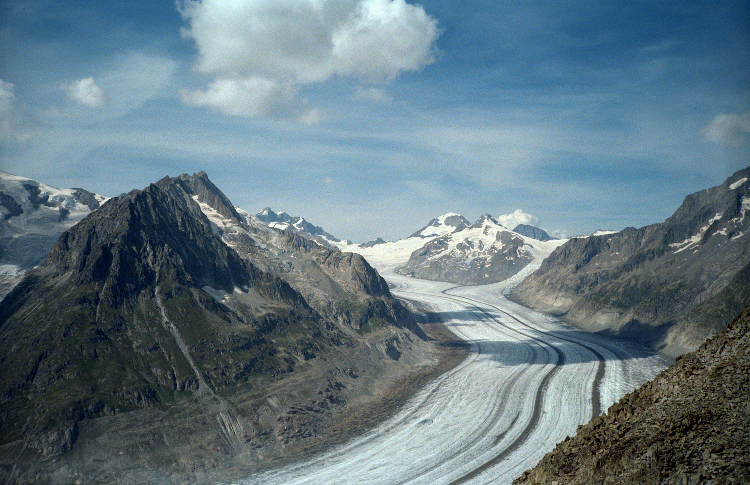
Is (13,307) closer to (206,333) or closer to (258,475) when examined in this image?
(206,333)

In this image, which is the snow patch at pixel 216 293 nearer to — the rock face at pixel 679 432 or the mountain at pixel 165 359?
the mountain at pixel 165 359

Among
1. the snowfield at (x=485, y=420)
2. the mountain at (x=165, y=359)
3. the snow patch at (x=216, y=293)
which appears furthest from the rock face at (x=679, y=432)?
the snow patch at (x=216, y=293)

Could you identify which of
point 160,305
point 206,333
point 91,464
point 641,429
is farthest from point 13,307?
point 641,429

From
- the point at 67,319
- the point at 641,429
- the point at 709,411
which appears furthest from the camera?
the point at 67,319

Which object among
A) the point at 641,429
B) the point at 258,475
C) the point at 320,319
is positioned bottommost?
the point at 258,475

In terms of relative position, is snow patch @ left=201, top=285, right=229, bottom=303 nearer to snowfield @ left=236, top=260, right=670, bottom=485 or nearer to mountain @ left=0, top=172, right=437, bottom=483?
mountain @ left=0, top=172, right=437, bottom=483

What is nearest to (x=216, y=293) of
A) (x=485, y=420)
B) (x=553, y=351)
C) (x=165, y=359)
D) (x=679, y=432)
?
(x=165, y=359)

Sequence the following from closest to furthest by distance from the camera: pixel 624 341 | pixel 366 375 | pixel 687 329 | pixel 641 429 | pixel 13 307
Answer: pixel 641 429
pixel 13 307
pixel 366 375
pixel 687 329
pixel 624 341
